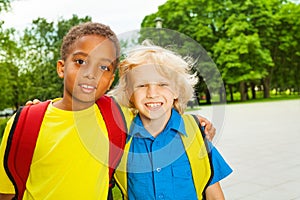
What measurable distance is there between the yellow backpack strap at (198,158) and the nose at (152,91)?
232mm

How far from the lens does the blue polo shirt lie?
1.49m

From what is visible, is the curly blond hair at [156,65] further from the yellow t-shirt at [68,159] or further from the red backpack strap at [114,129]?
the yellow t-shirt at [68,159]

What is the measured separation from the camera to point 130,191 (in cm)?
156

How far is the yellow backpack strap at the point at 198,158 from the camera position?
150cm

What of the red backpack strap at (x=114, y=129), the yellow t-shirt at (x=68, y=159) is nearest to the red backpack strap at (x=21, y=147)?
the yellow t-shirt at (x=68, y=159)

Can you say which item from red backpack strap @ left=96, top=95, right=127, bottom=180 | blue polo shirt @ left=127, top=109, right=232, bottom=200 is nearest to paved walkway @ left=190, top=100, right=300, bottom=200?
blue polo shirt @ left=127, top=109, right=232, bottom=200

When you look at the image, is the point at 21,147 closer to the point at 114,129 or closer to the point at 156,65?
the point at 114,129

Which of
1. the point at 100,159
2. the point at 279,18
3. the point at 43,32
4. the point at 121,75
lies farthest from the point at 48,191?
the point at 279,18

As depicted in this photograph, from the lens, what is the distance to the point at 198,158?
1.51 meters

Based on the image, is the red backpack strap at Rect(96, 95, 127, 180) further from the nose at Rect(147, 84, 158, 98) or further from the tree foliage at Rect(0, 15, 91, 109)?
the tree foliage at Rect(0, 15, 91, 109)

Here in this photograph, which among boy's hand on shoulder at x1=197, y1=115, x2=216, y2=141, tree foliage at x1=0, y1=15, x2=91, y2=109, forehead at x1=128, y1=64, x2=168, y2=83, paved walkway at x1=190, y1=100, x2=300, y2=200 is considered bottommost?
paved walkway at x1=190, y1=100, x2=300, y2=200

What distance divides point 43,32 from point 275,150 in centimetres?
2477

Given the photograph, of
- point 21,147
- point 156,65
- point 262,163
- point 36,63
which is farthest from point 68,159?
point 36,63

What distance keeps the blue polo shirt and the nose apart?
0.18 meters
